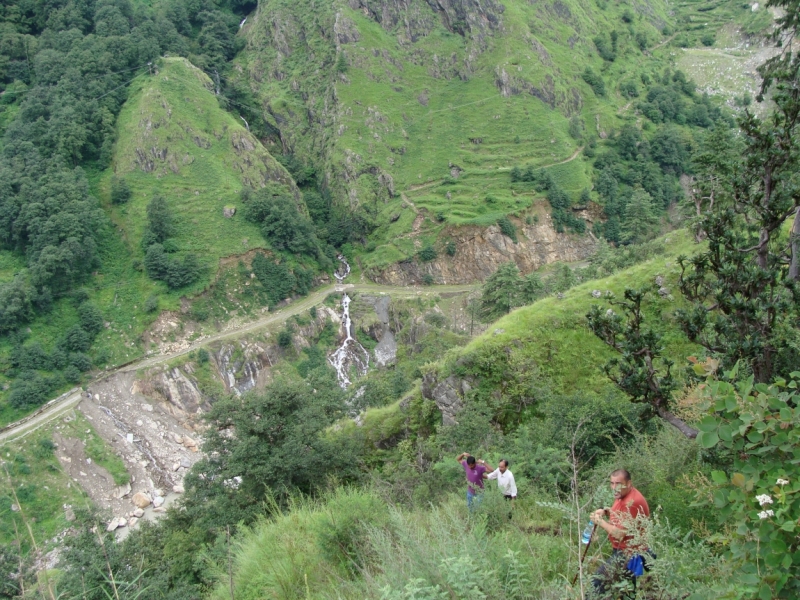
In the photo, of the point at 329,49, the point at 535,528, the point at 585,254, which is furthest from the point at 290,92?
the point at 535,528

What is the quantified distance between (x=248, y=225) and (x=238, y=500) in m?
47.6

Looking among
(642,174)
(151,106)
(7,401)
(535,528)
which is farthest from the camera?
(642,174)

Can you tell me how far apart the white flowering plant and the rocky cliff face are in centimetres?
5643

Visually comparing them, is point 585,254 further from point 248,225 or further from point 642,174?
point 248,225

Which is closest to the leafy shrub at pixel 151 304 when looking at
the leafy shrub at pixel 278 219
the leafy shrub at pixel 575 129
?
the leafy shrub at pixel 278 219

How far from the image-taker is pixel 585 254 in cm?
6344

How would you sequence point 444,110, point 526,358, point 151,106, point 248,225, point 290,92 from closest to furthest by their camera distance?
point 526,358, point 248,225, point 151,106, point 444,110, point 290,92

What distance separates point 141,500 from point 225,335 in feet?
60.7

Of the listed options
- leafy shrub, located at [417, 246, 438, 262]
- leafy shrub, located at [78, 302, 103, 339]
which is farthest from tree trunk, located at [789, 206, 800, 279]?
leafy shrub, located at [417, 246, 438, 262]

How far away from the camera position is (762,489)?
2971 millimetres

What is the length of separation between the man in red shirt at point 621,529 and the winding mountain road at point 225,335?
1802 inches

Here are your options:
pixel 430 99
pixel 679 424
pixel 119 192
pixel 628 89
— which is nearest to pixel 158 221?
pixel 119 192

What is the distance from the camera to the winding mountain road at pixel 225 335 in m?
40.6

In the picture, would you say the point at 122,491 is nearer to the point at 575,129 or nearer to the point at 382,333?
the point at 382,333
